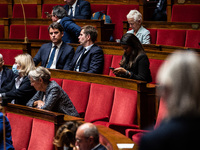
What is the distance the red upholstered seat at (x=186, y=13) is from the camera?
4.80ft

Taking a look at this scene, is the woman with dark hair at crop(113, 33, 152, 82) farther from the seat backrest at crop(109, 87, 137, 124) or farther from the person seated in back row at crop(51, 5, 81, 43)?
the person seated in back row at crop(51, 5, 81, 43)

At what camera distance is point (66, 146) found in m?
0.60

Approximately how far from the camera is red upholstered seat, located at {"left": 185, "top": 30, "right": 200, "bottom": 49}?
131cm

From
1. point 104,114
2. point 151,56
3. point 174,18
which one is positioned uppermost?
point 174,18

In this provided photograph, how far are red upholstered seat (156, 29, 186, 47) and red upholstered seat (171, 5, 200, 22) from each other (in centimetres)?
→ 15

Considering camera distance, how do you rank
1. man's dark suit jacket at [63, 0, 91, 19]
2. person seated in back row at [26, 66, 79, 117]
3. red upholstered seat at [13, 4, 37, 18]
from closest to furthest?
person seated in back row at [26, 66, 79, 117]
man's dark suit jacket at [63, 0, 91, 19]
red upholstered seat at [13, 4, 37, 18]

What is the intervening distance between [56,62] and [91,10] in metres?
0.57

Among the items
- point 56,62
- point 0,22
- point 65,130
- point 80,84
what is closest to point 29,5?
point 0,22

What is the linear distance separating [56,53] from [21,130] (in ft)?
1.62

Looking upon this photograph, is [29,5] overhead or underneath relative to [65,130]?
overhead

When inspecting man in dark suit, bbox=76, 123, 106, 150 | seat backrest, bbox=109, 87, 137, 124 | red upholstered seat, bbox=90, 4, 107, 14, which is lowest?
seat backrest, bbox=109, 87, 137, 124

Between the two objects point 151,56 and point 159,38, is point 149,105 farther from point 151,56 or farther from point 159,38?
point 159,38

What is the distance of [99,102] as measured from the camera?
0.96m

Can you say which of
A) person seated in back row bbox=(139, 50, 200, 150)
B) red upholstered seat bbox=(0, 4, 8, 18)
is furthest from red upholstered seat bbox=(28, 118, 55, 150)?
red upholstered seat bbox=(0, 4, 8, 18)
